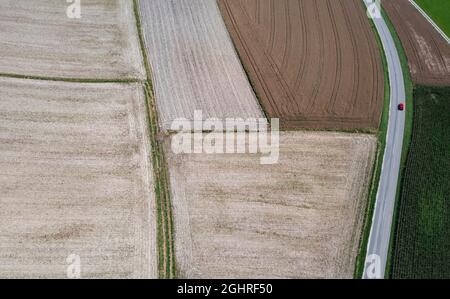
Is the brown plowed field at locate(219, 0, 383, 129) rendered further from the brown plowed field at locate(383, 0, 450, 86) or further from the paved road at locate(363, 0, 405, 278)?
the brown plowed field at locate(383, 0, 450, 86)

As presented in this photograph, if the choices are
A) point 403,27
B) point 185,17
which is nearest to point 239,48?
point 185,17

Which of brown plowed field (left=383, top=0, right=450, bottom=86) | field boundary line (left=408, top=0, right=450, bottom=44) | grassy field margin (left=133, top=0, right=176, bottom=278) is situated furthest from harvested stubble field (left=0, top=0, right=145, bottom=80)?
field boundary line (left=408, top=0, right=450, bottom=44)

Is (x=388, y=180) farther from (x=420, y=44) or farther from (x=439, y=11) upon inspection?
(x=439, y=11)

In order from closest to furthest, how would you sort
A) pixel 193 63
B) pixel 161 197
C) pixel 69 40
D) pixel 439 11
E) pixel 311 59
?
pixel 161 197 → pixel 193 63 → pixel 311 59 → pixel 69 40 → pixel 439 11

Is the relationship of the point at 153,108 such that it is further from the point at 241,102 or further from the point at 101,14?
the point at 101,14

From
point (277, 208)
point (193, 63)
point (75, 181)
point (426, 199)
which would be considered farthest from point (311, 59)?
point (75, 181)

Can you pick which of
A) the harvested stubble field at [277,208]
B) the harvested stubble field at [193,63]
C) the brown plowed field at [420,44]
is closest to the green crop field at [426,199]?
the harvested stubble field at [277,208]
